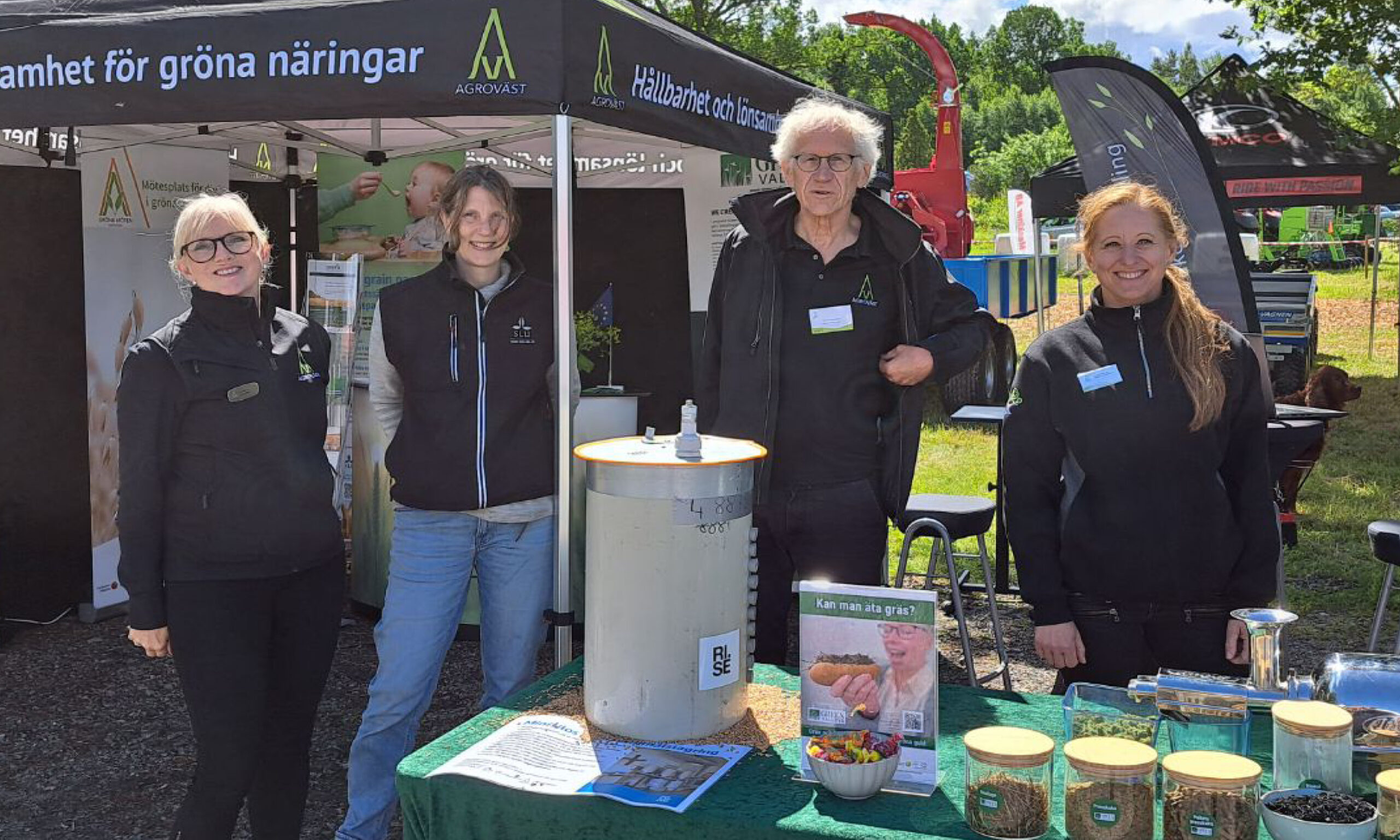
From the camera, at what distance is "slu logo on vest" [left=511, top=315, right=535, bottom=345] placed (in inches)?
104

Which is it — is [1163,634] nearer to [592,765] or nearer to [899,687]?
[899,687]

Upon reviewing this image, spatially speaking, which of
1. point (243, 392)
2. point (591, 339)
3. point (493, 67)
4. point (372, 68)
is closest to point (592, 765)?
point (243, 392)

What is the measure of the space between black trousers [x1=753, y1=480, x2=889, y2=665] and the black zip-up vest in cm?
52

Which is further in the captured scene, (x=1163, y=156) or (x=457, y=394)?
(x=1163, y=156)

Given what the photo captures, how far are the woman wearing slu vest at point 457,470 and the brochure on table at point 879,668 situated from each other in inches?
42.5

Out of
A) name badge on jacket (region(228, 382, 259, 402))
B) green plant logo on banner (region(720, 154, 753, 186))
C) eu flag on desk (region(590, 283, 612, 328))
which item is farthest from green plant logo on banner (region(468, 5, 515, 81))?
green plant logo on banner (region(720, 154, 753, 186))

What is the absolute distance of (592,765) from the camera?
174 cm

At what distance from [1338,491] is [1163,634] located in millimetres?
5996

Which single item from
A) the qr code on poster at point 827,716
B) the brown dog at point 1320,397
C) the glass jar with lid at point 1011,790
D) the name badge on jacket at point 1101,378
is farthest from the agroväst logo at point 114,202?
the brown dog at point 1320,397

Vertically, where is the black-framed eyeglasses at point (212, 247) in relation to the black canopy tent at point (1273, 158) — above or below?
below

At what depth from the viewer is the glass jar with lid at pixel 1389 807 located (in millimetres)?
1410

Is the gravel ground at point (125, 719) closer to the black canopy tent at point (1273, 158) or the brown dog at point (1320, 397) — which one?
the brown dog at point (1320, 397)

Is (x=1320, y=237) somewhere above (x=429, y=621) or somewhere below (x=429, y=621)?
above

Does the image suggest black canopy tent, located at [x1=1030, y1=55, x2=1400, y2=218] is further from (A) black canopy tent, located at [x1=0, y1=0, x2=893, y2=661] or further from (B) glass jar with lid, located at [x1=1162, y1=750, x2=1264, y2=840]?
(B) glass jar with lid, located at [x1=1162, y1=750, x2=1264, y2=840]
